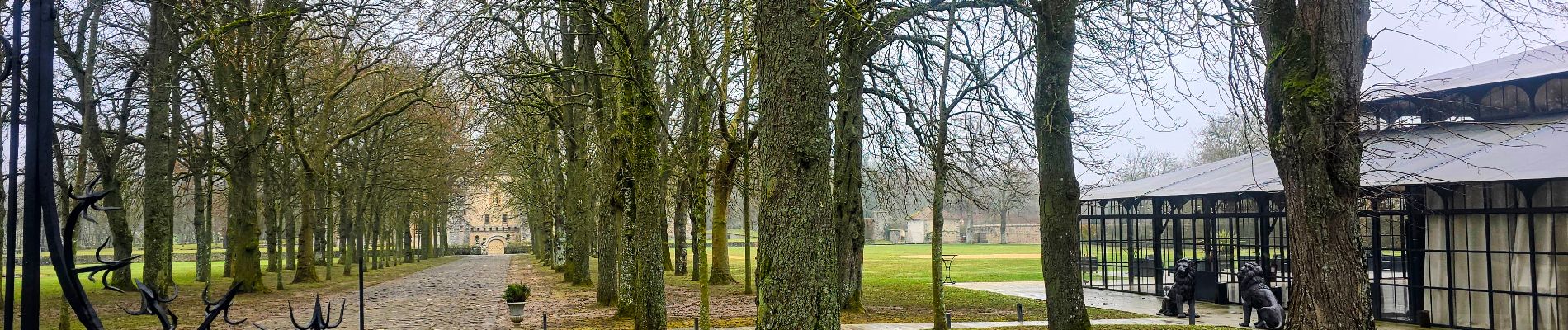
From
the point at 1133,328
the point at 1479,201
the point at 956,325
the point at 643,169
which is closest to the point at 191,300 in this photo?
the point at 643,169

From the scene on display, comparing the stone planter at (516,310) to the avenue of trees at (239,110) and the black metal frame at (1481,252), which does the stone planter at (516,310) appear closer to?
the avenue of trees at (239,110)

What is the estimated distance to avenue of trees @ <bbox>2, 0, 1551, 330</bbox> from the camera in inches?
324

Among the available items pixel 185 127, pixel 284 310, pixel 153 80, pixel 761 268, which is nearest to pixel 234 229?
pixel 185 127

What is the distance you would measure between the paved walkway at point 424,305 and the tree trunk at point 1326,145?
1195 cm

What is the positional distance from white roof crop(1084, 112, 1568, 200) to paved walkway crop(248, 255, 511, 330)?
13.3 m

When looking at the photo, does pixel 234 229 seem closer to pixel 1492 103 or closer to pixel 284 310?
pixel 284 310

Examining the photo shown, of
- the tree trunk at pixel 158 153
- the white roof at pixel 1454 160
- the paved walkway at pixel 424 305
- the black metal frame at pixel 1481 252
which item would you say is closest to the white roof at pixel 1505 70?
the white roof at pixel 1454 160

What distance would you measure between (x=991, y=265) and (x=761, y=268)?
3982 cm

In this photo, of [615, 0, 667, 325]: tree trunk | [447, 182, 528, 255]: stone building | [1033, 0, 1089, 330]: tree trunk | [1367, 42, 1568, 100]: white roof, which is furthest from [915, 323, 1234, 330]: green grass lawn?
[447, 182, 528, 255]: stone building

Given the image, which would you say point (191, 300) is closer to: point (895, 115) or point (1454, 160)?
point (895, 115)

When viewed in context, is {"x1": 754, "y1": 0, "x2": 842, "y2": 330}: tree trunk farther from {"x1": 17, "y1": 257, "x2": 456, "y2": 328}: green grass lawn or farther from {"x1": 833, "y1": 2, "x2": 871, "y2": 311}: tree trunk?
{"x1": 17, "y1": 257, "x2": 456, "y2": 328}: green grass lawn

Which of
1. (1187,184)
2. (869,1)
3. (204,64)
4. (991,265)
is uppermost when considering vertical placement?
(204,64)

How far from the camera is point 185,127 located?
2559cm

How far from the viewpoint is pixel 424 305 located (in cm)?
2255
